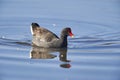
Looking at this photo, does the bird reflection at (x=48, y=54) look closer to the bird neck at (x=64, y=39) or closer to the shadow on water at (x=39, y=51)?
the shadow on water at (x=39, y=51)

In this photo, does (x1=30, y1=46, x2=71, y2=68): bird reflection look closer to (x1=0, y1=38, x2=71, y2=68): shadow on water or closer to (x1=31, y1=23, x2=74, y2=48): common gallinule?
(x1=0, y1=38, x2=71, y2=68): shadow on water

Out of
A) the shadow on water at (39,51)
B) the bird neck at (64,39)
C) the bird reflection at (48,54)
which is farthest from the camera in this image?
the bird neck at (64,39)

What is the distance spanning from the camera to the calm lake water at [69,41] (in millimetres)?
14023

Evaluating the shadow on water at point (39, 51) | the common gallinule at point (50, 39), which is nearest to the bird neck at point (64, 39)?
the common gallinule at point (50, 39)

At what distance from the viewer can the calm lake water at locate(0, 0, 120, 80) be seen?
552 inches

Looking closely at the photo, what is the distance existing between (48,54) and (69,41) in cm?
205

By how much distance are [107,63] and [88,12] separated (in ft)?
21.8

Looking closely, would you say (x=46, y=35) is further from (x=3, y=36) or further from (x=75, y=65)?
(x=75, y=65)

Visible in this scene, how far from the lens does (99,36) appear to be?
18.6 meters

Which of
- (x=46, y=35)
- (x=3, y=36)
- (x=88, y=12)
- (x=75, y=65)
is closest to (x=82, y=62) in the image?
(x=75, y=65)

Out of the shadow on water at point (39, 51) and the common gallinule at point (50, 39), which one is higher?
the common gallinule at point (50, 39)

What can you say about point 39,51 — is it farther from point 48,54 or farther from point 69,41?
point 69,41

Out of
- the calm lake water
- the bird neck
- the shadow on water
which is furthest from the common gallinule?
the calm lake water

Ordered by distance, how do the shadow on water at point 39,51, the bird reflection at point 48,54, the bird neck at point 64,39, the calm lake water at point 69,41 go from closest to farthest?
the calm lake water at point 69,41, the bird reflection at point 48,54, the shadow on water at point 39,51, the bird neck at point 64,39
